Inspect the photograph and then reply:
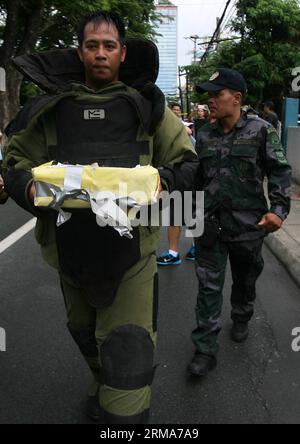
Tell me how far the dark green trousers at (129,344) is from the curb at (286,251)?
295 cm

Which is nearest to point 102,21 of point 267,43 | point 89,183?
point 89,183

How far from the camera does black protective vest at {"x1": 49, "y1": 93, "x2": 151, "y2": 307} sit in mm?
1936

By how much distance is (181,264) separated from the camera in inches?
207

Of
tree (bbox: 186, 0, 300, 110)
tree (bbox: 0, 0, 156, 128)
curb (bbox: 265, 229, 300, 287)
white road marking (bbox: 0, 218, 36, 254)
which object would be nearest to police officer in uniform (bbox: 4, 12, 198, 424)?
curb (bbox: 265, 229, 300, 287)

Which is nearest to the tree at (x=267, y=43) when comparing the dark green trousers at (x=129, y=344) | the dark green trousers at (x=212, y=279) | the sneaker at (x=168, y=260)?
the sneaker at (x=168, y=260)

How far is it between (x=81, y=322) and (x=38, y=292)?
2322 millimetres

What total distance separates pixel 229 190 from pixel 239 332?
1.05 meters

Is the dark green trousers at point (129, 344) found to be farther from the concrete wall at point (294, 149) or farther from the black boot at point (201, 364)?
the concrete wall at point (294, 149)

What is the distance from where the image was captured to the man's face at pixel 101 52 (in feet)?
6.56

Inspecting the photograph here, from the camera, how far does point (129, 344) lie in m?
1.97

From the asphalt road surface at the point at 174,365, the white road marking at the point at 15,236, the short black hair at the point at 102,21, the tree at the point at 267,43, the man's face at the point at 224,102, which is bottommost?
the white road marking at the point at 15,236

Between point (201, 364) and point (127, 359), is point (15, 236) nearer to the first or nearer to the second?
point (201, 364)

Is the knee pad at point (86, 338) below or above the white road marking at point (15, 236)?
above

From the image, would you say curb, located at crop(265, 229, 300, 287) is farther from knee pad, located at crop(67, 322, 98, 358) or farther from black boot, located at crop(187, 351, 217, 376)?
knee pad, located at crop(67, 322, 98, 358)
